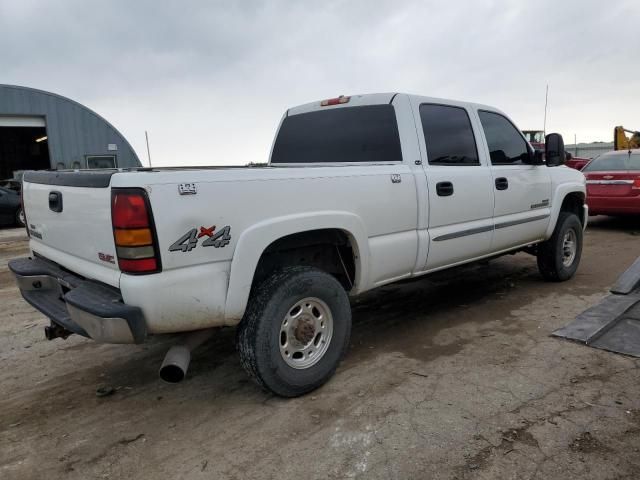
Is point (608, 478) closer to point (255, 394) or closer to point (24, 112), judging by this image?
point (255, 394)

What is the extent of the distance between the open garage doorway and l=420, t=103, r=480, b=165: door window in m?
Answer: 24.6

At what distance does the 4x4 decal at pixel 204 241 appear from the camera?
2.60 m

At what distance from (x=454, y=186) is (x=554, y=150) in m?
1.64

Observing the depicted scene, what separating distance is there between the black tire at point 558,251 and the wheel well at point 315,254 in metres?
3.07

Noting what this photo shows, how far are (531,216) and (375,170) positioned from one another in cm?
233

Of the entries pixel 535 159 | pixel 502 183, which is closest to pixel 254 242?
pixel 502 183

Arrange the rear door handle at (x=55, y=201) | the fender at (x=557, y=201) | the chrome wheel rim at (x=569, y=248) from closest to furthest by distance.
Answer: the rear door handle at (x=55, y=201), the fender at (x=557, y=201), the chrome wheel rim at (x=569, y=248)

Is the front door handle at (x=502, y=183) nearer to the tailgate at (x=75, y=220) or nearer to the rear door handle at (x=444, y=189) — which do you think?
the rear door handle at (x=444, y=189)

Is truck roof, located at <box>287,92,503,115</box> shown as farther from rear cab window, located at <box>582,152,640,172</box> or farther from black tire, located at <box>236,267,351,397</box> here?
rear cab window, located at <box>582,152,640,172</box>

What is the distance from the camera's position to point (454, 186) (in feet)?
13.5

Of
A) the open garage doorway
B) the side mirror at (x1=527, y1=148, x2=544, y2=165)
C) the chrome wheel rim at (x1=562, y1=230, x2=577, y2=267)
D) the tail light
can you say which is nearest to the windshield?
the chrome wheel rim at (x1=562, y1=230, x2=577, y2=267)

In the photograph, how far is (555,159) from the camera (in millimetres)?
5121

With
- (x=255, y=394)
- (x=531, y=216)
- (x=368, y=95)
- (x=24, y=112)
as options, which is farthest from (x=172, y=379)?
(x=24, y=112)

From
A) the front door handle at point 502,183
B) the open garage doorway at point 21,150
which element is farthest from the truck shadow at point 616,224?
the open garage doorway at point 21,150
